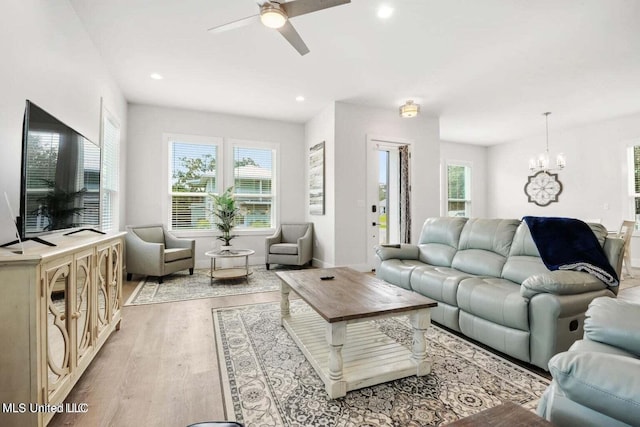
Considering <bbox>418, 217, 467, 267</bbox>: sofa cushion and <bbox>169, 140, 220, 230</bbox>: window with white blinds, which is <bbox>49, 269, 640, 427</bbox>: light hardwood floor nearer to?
<bbox>418, 217, 467, 267</bbox>: sofa cushion

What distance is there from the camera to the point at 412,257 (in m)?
3.53

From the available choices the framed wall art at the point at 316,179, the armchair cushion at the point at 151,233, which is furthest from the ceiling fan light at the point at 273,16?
the armchair cushion at the point at 151,233

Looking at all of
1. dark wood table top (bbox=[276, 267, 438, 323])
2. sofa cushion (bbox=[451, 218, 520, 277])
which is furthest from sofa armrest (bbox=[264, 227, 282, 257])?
sofa cushion (bbox=[451, 218, 520, 277])

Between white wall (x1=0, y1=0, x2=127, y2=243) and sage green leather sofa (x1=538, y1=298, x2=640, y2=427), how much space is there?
8.91 feet

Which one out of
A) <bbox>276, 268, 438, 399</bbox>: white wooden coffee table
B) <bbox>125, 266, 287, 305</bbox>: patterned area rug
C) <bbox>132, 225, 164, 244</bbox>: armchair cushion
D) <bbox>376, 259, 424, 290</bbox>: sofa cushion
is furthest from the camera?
<bbox>132, 225, 164, 244</bbox>: armchair cushion

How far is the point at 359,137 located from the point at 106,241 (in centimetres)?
397

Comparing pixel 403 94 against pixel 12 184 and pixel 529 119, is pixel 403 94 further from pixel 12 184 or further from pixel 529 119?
pixel 12 184

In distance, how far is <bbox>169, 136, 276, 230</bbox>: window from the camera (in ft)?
17.4

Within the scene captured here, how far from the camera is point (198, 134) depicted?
5363 millimetres

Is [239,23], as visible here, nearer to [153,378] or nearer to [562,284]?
[153,378]

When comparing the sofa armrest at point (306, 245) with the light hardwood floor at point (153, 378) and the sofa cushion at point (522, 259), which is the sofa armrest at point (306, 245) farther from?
the sofa cushion at point (522, 259)

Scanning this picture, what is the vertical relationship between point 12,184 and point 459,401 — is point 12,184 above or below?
above

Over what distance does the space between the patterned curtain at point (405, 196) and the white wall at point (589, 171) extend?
3486 millimetres

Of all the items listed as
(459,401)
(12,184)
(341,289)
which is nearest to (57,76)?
(12,184)
